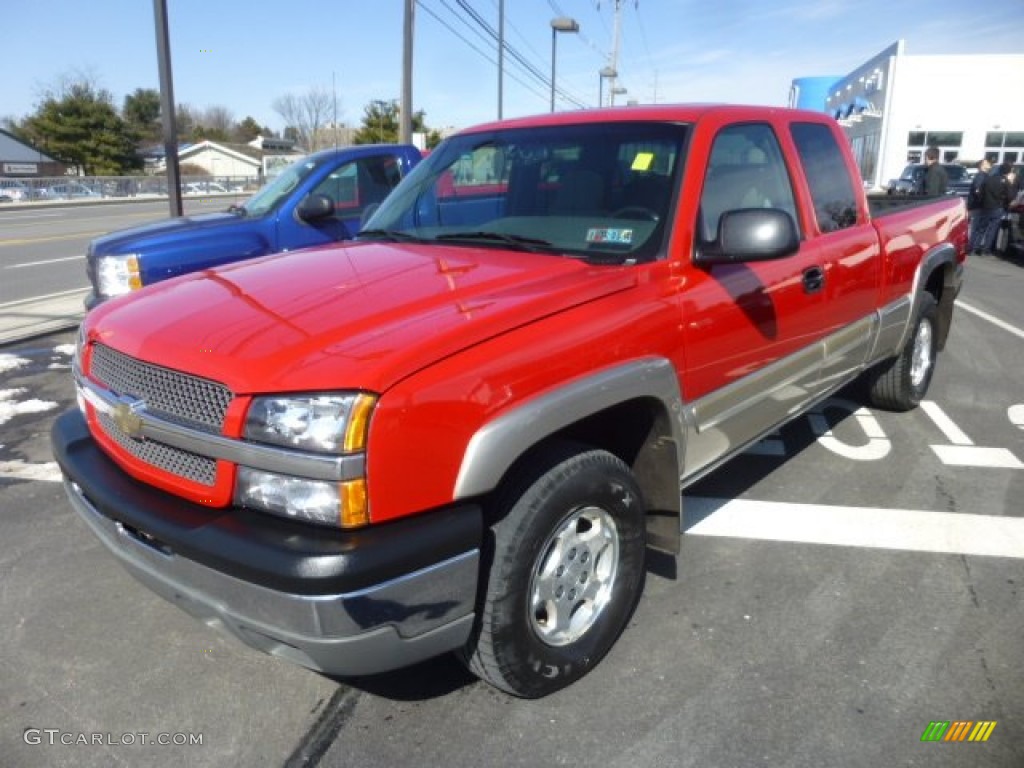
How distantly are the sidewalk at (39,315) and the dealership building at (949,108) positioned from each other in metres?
32.9

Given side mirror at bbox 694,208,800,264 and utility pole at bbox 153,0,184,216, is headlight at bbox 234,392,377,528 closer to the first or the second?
side mirror at bbox 694,208,800,264

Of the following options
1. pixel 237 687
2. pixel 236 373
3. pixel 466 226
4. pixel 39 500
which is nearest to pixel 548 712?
pixel 237 687

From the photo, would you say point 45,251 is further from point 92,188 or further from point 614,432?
point 92,188

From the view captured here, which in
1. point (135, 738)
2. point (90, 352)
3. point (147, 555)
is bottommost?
point (135, 738)

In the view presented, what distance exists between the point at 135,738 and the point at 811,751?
2.05m

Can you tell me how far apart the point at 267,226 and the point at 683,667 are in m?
4.91

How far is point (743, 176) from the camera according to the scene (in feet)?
11.1

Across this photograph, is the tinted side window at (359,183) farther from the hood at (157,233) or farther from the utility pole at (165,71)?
the utility pole at (165,71)

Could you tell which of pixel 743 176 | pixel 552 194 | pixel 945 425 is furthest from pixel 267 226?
pixel 945 425

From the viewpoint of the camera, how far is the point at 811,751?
2328 millimetres

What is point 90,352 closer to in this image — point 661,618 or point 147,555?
point 147,555

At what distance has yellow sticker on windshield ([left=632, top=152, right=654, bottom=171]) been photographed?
3066 mm

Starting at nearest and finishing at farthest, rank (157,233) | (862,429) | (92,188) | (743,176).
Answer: (743,176), (862,429), (157,233), (92,188)

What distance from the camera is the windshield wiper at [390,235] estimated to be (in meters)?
3.40
